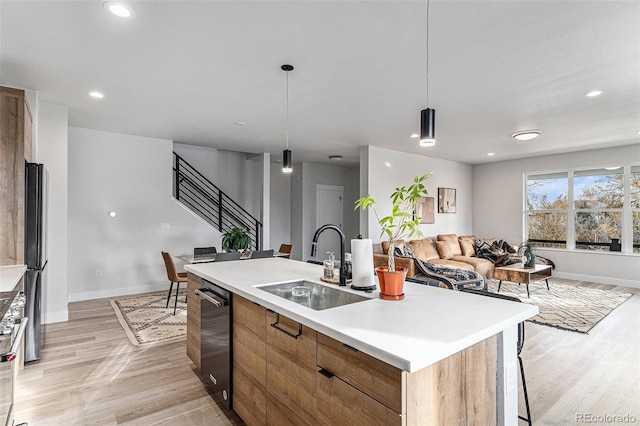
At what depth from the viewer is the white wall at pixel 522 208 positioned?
623 centimetres

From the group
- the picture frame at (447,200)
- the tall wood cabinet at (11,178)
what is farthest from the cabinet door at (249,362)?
the picture frame at (447,200)

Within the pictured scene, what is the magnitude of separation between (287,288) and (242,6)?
181 cm

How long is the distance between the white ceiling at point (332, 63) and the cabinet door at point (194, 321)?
6.21 ft

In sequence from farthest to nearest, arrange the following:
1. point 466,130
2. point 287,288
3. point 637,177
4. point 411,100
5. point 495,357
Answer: point 637,177 < point 466,130 < point 411,100 < point 287,288 < point 495,357

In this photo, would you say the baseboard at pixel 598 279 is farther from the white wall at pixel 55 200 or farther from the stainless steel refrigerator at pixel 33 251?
the white wall at pixel 55 200

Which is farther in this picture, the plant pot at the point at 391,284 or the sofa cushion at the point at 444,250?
the sofa cushion at the point at 444,250

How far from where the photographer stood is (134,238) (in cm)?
553

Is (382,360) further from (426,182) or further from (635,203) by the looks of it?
(635,203)

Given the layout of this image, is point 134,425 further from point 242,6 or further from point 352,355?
point 242,6

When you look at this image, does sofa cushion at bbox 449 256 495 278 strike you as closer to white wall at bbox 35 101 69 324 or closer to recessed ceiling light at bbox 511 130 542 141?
recessed ceiling light at bbox 511 130 542 141

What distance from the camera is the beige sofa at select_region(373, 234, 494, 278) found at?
6.03m

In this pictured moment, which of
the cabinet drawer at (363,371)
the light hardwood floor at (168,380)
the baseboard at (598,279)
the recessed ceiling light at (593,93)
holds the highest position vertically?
the recessed ceiling light at (593,93)

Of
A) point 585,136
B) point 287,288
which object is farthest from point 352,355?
point 585,136

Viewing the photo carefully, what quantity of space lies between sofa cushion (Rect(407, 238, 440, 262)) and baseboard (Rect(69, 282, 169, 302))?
4538mm
